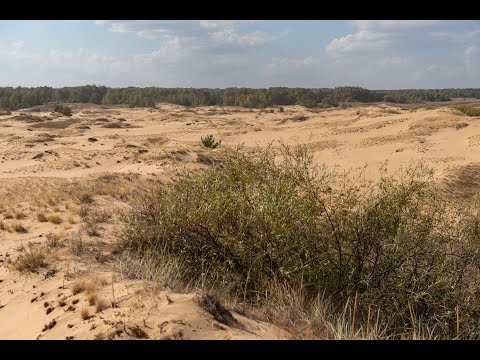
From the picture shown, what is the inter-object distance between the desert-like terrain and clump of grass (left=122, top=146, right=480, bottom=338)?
100 cm

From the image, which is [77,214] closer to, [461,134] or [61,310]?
[61,310]

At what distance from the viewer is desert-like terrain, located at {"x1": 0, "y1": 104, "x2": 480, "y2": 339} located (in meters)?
4.29

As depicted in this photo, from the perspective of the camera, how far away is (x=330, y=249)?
5789 mm

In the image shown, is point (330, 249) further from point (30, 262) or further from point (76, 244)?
point (30, 262)

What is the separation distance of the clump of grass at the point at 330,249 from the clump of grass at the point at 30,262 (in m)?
1.55

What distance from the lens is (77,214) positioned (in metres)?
9.01

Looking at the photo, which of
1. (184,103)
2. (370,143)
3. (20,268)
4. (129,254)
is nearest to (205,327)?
(129,254)

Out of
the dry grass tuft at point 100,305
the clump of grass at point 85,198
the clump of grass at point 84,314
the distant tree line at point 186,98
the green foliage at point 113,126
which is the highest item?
the distant tree line at point 186,98

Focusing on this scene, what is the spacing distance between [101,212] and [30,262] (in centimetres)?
272

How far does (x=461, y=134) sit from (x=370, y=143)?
5821 mm

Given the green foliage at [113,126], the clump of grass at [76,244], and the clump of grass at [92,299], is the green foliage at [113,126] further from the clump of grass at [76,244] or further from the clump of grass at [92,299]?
the clump of grass at [92,299]

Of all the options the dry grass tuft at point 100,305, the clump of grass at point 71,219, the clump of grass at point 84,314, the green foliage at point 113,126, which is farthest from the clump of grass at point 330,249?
the green foliage at point 113,126

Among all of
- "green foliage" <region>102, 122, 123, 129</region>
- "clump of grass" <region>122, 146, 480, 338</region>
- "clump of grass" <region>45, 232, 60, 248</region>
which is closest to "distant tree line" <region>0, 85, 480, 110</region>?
"green foliage" <region>102, 122, 123, 129</region>

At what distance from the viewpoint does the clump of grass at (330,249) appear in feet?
17.2
